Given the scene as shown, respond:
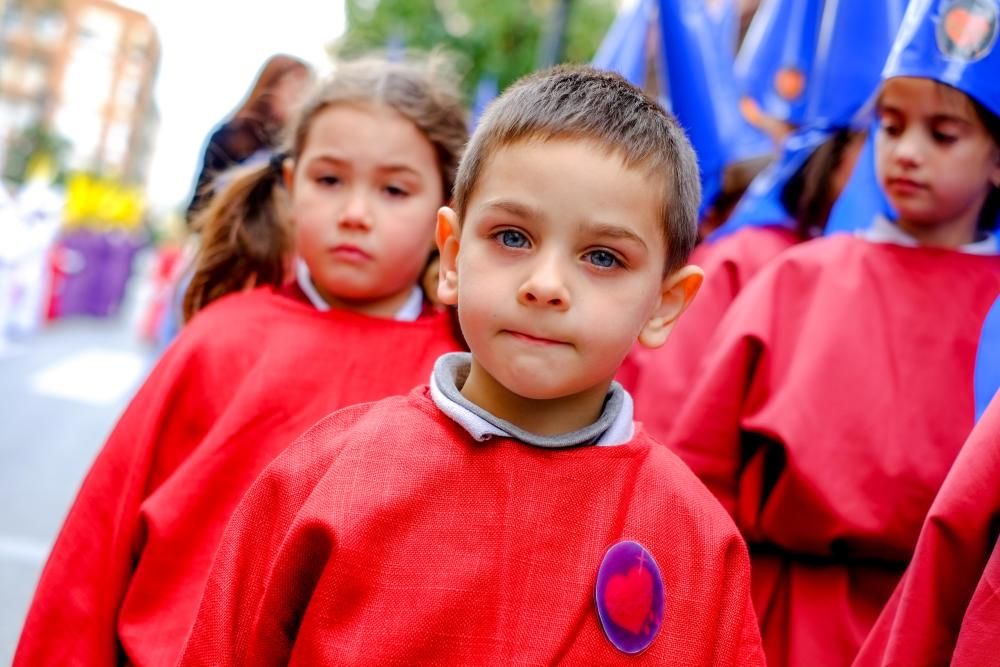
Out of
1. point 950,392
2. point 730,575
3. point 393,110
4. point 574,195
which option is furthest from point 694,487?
point 393,110

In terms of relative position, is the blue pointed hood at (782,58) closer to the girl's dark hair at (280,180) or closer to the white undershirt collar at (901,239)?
the white undershirt collar at (901,239)

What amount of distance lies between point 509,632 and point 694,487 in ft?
1.24

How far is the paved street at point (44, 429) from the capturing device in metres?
5.30

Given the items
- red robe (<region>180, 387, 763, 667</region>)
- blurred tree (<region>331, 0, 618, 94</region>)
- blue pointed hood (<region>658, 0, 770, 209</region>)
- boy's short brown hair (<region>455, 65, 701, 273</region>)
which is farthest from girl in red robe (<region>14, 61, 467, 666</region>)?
blurred tree (<region>331, 0, 618, 94</region>)

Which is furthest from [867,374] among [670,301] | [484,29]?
[484,29]

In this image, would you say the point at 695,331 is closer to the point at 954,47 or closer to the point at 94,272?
the point at 954,47

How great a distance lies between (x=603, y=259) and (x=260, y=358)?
2.91 ft

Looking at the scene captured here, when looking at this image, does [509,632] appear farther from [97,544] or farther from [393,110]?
[393,110]

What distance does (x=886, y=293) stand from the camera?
7.77ft

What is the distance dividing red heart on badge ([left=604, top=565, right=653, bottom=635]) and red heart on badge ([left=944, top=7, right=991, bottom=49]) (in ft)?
4.49

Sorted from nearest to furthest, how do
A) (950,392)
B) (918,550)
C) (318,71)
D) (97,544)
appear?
(918,550) → (97,544) → (950,392) → (318,71)

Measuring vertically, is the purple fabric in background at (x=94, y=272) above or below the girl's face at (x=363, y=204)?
below

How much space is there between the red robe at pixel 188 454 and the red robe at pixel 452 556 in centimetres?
40

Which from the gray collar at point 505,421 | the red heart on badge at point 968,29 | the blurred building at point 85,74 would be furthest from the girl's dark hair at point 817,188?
the blurred building at point 85,74
